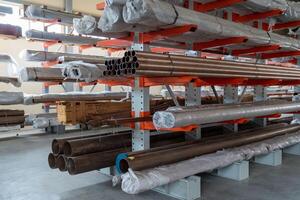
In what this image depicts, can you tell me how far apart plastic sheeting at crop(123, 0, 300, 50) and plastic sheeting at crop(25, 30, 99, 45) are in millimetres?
3337

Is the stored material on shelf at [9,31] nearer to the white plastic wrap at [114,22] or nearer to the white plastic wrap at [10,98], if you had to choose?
the white plastic wrap at [10,98]

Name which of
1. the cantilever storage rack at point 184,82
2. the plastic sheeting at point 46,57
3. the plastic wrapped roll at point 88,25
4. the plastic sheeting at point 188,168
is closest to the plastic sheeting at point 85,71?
the cantilever storage rack at point 184,82

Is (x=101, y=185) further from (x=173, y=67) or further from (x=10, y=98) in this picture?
(x=10, y=98)

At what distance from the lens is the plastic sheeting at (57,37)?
19.6ft

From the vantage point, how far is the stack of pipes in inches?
111

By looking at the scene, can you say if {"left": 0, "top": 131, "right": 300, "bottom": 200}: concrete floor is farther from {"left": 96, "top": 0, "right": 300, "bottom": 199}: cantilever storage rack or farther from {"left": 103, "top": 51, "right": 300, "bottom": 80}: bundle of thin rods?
{"left": 103, "top": 51, "right": 300, "bottom": 80}: bundle of thin rods

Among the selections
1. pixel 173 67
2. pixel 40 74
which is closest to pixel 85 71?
pixel 173 67

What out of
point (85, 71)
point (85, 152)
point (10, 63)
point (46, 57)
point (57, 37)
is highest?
point (57, 37)

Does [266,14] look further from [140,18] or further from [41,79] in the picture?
[41,79]

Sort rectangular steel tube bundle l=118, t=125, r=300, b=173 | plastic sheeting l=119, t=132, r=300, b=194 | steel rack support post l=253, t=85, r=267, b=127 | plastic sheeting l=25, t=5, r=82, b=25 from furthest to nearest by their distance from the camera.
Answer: plastic sheeting l=25, t=5, r=82, b=25 < steel rack support post l=253, t=85, r=267, b=127 < rectangular steel tube bundle l=118, t=125, r=300, b=173 < plastic sheeting l=119, t=132, r=300, b=194

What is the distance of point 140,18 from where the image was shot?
8.34 ft

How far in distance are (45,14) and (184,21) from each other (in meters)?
3.95

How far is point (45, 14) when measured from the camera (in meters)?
5.90

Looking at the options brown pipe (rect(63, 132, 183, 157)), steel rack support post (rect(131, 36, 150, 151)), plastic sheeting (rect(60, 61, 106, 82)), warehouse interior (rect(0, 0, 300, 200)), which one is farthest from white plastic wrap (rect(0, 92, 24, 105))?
steel rack support post (rect(131, 36, 150, 151))
